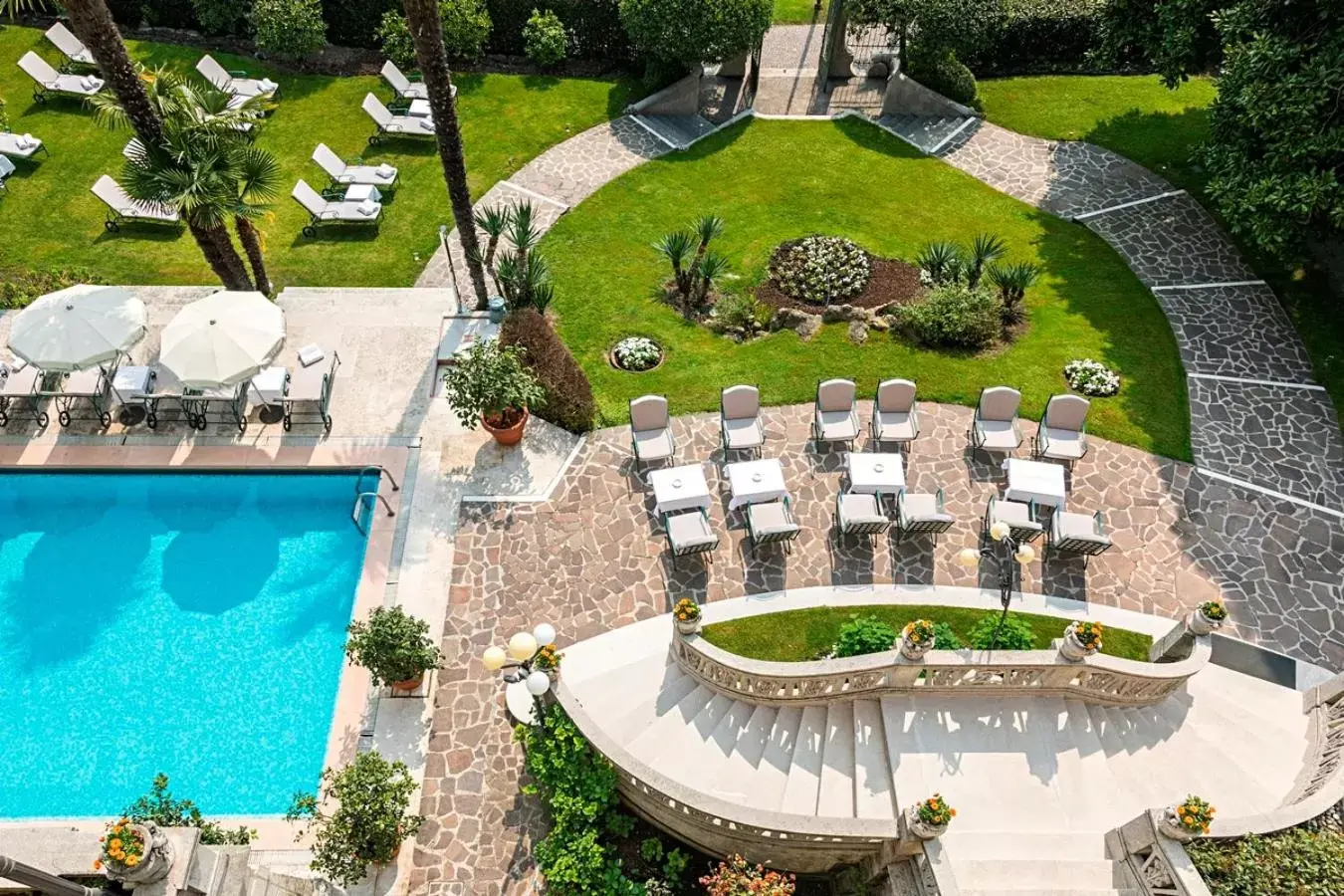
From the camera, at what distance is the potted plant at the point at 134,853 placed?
8.47 meters

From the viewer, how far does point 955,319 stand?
19656 mm

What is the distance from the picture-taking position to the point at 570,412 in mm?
18078

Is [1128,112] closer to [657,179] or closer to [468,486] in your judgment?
[657,179]

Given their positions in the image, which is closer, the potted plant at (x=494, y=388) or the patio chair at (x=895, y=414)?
the potted plant at (x=494, y=388)

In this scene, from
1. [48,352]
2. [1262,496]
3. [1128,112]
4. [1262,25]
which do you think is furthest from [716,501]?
[1128,112]

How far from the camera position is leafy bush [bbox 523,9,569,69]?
2764 centimetres

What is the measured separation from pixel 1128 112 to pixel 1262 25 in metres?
8.61

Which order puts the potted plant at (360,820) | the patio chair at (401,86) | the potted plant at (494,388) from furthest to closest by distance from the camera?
the patio chair at (401,86) < the potted plant at (494,388) < the potted plant at (360,820)

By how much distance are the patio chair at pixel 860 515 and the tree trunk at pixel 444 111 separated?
34.7ft

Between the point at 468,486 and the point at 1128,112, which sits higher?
the point at 1128,112

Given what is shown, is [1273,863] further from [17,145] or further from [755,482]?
[17,145]

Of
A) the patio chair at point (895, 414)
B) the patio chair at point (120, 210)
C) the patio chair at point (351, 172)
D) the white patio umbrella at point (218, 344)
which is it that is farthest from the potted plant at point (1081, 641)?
the patio chair at point (120, 210)

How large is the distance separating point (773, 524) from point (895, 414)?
4.17 m

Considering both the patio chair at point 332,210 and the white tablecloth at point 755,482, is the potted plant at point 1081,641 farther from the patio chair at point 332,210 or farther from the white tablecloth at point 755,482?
the patio chair at point 332,210
